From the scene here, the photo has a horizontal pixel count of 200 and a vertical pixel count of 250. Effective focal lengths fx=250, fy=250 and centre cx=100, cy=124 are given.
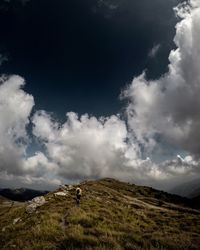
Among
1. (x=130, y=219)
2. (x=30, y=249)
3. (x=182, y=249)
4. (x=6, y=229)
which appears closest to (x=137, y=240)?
(x=182, y=249)

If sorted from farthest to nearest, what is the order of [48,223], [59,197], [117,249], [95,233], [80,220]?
[59,197], [80,220], [48,223], [95,233], [117,249]

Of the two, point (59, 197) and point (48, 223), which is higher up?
point (59, 197)

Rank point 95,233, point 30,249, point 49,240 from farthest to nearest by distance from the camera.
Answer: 1. point 95,233
2. point 49,240
3. point 30,249

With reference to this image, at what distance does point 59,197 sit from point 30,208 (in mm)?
10349

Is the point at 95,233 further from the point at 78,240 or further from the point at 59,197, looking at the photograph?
the point at 59,197

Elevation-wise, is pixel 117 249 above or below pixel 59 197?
below

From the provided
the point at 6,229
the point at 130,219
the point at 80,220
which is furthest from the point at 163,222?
the point at 6,229

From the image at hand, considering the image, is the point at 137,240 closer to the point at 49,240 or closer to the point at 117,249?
the point at 117,249

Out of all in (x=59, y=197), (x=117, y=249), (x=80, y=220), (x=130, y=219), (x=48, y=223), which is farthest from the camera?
(x=59, y=197)

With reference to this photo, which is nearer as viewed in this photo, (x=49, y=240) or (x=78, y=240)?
(x=78, y=240)

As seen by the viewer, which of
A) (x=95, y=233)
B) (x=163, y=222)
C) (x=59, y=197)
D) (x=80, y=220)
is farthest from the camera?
(x=59, y=197)

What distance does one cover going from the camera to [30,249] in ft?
43.1

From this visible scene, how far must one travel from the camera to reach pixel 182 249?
12016mm

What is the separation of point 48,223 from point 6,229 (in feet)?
19.4
